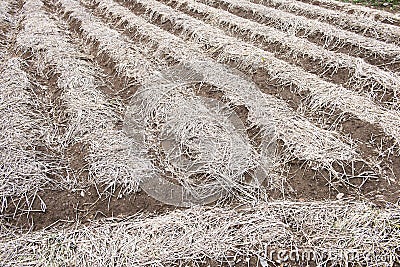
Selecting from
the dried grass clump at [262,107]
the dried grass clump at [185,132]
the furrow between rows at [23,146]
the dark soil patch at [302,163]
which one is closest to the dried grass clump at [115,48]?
the dried grass clump at [185,132]

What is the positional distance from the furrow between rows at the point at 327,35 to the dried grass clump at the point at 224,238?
8.60 ft

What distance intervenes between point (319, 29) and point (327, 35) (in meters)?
0.24

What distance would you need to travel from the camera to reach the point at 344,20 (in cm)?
561

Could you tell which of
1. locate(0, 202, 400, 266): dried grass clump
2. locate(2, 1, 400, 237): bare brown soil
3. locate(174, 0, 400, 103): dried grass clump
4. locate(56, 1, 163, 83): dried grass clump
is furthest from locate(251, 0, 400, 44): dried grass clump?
locate(0, 202, 400, 266): dried grass clump

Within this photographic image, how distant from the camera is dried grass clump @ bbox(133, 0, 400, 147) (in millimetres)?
3545

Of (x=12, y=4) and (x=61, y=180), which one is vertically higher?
(x=12, y=4)

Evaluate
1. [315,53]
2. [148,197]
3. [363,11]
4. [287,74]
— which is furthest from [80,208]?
[363,11]

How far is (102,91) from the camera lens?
4211 millimetres

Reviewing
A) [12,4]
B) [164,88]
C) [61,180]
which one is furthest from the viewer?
[12,4]

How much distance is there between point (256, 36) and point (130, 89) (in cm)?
222

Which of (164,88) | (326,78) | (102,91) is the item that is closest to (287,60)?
(326,78)

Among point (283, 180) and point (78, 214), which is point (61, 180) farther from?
point (283, 180)

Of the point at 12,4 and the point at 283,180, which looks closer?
the point at 283,180

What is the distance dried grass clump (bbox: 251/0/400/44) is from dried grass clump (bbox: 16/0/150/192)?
12.1 feet
